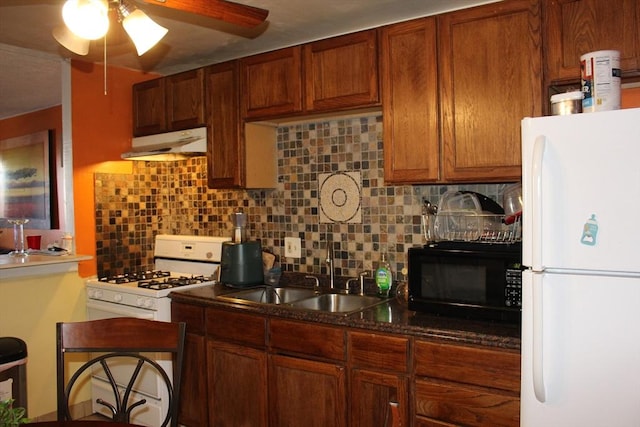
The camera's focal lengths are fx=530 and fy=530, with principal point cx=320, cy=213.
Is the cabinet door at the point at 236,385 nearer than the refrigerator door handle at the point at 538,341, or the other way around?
the refrigerator door handle at the point at 538,341

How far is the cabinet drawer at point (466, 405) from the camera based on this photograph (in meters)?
1.91

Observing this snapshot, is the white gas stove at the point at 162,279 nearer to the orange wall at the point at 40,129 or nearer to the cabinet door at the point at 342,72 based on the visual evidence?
the cabinet door at the point at 342,72

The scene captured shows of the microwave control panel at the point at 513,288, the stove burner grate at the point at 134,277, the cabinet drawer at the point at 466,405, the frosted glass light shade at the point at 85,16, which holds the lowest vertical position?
the cabinet drawer at the point at 466,405

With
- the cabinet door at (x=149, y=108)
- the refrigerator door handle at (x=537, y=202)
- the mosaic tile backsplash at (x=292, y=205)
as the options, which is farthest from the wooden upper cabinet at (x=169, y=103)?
the refrigerator door handle at (x=537, y=202)

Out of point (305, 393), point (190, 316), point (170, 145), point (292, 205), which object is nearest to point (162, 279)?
point (190, 316)

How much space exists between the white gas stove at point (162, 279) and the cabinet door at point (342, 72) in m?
1.19

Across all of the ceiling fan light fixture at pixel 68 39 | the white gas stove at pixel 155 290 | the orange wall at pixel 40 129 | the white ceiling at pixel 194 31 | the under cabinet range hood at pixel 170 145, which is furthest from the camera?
the orange wall at pixel 40 129

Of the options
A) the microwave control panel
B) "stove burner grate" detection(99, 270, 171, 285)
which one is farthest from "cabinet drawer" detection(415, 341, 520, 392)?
"stove burner grate" detection(99, 270, 171, 285)

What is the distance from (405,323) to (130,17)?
151 cm

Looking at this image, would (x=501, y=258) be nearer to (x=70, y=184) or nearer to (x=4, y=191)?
(x=70, y=184)

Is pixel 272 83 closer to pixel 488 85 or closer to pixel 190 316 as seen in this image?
pixel 488 85

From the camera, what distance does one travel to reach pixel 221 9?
1.81 metres

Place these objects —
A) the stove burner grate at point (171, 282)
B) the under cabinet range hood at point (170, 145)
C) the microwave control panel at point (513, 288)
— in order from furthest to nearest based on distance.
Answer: the under cabinet range hood at point (170, 145), the stove burner grate at point (171, 282), the microwave control panel at point (513, 288)

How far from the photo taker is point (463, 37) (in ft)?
7.49
